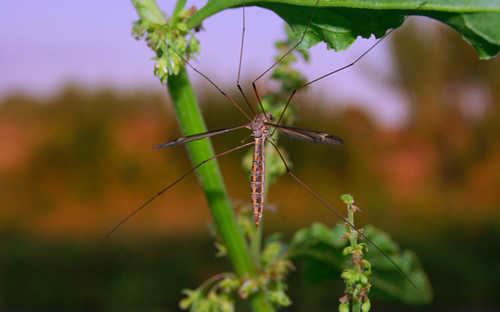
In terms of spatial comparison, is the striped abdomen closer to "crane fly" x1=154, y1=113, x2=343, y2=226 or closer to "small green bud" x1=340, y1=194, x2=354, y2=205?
"crane fly" x1=154, y1=113, x2=343, y2=226

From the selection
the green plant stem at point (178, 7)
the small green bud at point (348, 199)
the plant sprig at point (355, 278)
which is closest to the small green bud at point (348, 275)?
the plant sprig at point (355, 278)

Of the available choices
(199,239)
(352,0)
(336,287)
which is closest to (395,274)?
(352,0)

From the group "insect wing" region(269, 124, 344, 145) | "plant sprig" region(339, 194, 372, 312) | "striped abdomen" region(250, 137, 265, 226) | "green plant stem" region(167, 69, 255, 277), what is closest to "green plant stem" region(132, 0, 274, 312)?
"green plant stem" region(167, 69, 255, 277)

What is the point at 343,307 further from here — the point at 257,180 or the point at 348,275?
the point at 257,180

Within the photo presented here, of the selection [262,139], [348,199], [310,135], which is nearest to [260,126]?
[262,139]

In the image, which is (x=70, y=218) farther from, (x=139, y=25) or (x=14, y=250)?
(x=139, y=25)

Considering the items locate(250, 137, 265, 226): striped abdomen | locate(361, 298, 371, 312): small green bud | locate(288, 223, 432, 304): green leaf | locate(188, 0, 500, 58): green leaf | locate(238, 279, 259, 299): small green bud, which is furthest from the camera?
locate(288, 223, 432, 304): green leaf

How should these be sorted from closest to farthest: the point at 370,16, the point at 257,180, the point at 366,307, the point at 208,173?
1. the point at 366,307
2. the point at 370,16
3. the point at 208,173
4. the point at 257,180
